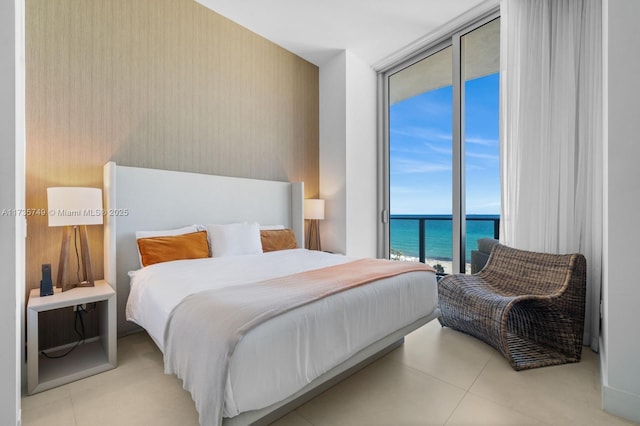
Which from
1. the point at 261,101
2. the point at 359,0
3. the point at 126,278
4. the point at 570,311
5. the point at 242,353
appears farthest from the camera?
the point at 261,101

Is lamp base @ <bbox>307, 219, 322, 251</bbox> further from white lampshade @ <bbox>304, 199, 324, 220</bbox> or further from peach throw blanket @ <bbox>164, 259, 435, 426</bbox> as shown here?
peach throw blanket @ <bbox>164, 259, 435, 426</bbox>

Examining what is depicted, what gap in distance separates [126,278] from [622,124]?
3.62 meters

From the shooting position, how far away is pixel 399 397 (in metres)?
1.62

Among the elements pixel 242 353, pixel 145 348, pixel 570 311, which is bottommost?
pixel 145 348

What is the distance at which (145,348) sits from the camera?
221 centimetres

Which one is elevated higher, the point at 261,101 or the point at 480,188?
the point at 261,101

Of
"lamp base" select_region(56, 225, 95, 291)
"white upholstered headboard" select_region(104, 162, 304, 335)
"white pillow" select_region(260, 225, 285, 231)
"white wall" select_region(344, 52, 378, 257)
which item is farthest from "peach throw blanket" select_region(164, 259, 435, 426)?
"white wall" select_region(344, 52, 378, 257)

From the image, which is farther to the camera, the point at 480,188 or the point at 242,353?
the point at 480,188

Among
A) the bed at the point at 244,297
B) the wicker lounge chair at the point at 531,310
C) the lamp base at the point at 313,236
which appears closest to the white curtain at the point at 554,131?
the wicker lounge chair at the point at 531,310

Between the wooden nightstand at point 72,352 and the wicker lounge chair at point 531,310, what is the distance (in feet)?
8.92

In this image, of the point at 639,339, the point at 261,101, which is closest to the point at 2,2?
the point at 261,101

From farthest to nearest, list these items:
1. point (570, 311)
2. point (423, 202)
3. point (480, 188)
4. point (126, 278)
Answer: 1. point (423, 202)
2. point (480, 188)
3. point (126, 278)
4. point (570, 311)

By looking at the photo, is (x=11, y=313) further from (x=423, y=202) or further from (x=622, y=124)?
(x=423, y=202)

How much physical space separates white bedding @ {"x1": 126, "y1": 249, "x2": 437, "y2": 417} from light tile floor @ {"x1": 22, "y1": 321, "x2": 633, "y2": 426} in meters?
0.33
